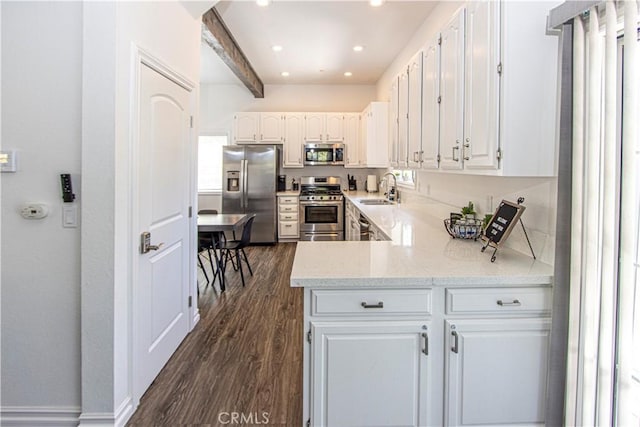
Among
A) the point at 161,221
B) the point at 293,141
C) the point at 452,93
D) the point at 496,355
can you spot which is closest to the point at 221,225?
the point at 161,221

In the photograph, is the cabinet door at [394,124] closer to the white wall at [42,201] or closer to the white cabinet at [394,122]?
→ the white cabinet at [394,122]

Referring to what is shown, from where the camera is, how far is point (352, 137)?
273 inches

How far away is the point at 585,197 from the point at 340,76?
569cm

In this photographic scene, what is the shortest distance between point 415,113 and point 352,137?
380cm

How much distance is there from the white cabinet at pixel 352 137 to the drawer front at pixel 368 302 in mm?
5414

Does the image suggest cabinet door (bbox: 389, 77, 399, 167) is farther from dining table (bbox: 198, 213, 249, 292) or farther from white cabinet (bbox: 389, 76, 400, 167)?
dining table (bbox: 198, 213, 249, 292)

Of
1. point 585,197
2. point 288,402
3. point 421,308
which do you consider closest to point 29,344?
point 288,402

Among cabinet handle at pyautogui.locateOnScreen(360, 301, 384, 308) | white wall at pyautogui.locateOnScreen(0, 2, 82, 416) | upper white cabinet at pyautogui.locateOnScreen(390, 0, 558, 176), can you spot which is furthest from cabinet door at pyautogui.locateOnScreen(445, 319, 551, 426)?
white wall at pyautogui.locateOnScreen(0, 2, 82, 416)

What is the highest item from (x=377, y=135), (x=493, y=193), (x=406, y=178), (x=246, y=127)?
(x=246, y=127)

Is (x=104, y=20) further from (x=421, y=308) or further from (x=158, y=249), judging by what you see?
(x=421, y=308)

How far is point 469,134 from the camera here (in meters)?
2.10

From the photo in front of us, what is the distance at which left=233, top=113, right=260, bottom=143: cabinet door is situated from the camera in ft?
22.6

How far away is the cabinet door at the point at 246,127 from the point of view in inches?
271

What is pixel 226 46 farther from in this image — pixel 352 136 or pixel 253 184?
pixel 352 136
